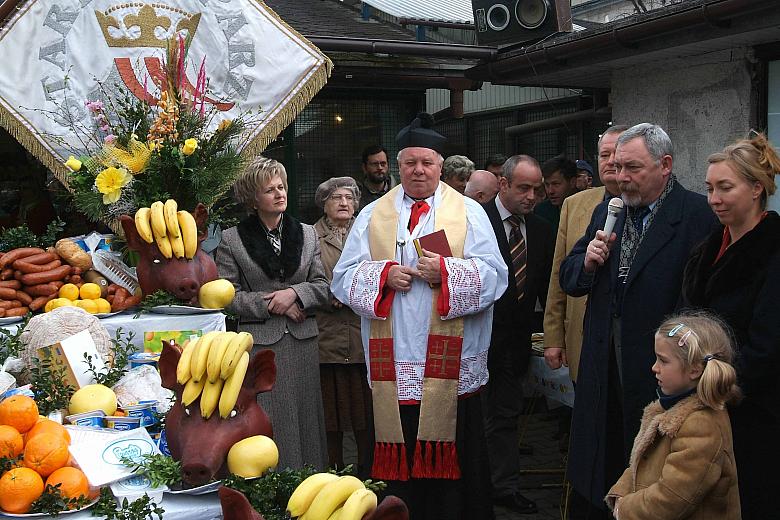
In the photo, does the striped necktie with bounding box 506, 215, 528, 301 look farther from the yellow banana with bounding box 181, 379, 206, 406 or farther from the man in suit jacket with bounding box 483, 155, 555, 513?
the yellow banana with bounding box 181, 379, 206, 406

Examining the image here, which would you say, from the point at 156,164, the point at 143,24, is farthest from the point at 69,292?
the point at 143,24

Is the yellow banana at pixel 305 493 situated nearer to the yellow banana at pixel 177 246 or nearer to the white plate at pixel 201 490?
the white plate at pixel 201 490

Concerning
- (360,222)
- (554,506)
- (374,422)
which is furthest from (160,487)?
(554,506)

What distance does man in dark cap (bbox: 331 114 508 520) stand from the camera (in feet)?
14.0

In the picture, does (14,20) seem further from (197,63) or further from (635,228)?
(635,228)

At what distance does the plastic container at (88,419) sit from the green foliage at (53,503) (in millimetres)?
502

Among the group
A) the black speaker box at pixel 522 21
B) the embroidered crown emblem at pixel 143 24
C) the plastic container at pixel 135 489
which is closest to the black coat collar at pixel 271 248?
the embroidered crown emblem at pixel 143 24

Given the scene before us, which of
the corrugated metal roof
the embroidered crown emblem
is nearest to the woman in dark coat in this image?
the embroidered crown emblem

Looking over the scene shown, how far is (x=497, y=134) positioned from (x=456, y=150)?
3.02 ft

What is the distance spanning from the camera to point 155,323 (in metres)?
3.94

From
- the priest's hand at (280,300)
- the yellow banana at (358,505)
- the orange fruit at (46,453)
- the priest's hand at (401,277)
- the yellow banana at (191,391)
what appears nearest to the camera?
the yellow banana at (358,505)

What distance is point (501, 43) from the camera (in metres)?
8.14

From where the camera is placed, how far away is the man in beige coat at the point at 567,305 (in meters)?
4.65

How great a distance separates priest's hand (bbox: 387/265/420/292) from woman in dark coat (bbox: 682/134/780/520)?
1.37 metres
